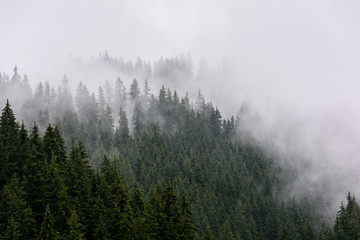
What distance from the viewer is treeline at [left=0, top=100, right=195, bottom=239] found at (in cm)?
3747

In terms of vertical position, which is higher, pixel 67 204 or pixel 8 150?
pixel 8 150

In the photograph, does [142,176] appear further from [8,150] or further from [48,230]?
[48,230]

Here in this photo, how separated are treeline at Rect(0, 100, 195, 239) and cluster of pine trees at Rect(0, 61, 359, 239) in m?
0.12

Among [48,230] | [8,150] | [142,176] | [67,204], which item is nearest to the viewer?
[48,230]

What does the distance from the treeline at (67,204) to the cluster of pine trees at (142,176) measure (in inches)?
4.8

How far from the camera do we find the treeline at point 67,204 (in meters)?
37.5

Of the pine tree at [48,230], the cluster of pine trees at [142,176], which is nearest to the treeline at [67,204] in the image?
the pine tree at [48,230]

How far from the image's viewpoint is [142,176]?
11100 cm

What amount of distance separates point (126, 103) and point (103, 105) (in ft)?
36.2

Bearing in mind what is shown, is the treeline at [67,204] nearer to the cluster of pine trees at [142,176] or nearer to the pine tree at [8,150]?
the pine tree at [8,150]

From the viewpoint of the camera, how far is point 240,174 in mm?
135250

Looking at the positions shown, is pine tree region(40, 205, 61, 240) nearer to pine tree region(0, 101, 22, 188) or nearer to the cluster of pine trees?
the cluster of pine trees

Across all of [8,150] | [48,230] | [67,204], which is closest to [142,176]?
[8,150]

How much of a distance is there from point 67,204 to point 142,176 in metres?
70.9
